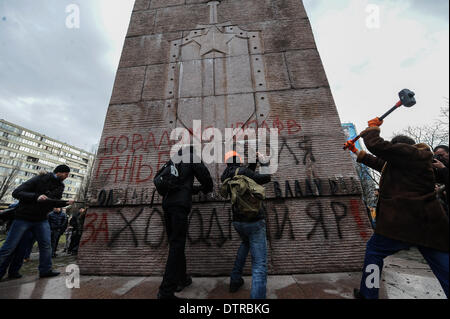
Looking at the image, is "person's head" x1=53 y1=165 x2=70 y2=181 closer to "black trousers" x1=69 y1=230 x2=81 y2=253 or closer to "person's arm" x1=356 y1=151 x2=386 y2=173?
"person's arm" x1=356 y1=151 x2=386 y2=173

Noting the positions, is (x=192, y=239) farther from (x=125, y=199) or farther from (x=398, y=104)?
(x=398, y=104)

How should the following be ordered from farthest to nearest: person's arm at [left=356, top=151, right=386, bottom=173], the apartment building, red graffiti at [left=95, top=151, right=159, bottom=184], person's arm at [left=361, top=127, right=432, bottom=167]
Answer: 1. the apartment building
2. red graffiti at [left=95, top=151, right=159, bottom=184]
3. person's arm at [left=356, top=151, right=386, bottom=173]
4. person's arm at [left=361, top=127, right=432, bottom=167]

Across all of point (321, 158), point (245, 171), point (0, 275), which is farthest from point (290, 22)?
point (0, 275)

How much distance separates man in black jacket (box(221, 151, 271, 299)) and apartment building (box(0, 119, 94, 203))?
50504 mm

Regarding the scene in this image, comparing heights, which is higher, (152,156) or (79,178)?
(79,178)

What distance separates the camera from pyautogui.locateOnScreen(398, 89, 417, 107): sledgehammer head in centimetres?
216

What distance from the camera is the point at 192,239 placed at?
3285mm

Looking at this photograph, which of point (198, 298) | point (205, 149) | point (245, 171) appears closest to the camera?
point (198, 298)

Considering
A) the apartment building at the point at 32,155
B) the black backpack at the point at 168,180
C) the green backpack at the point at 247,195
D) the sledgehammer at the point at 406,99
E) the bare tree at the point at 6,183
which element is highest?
the apartment building at the point at 32,155

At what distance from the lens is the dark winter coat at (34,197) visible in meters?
3.05

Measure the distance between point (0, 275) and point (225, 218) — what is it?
351 centimetres

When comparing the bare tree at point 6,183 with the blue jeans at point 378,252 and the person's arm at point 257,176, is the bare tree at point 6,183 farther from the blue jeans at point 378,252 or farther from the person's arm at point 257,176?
the blue jeans at point 378,252

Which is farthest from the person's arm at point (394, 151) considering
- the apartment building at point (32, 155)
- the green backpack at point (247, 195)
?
the apartment building at point (32, 155)

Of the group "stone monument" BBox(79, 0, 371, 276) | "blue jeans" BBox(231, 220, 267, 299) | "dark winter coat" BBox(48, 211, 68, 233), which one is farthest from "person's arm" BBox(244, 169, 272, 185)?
"dark winter coat" BBox(48, 211, 68, 233)
